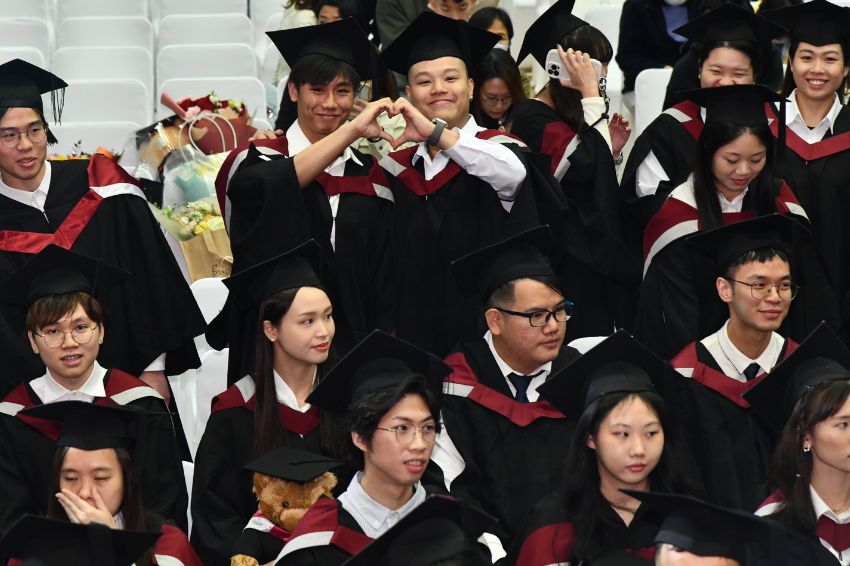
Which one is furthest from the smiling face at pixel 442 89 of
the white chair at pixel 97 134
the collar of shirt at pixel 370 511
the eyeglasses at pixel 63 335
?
the white chair at pixel 97 134

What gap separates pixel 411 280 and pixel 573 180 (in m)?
0.78

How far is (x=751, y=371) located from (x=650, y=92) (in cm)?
262

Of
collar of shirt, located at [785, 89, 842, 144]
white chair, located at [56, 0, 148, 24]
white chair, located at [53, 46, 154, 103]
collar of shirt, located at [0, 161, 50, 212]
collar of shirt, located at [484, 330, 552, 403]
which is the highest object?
white chair, located at [56, 0, 148, 24]

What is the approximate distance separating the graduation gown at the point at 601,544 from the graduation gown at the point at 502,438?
0.44 meters

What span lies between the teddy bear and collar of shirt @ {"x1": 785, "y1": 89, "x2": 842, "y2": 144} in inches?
101

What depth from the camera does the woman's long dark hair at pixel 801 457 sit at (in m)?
4.34

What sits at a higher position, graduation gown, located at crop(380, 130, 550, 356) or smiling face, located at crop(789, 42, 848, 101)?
smiling face, located at crop(789, 42, 848, 101)

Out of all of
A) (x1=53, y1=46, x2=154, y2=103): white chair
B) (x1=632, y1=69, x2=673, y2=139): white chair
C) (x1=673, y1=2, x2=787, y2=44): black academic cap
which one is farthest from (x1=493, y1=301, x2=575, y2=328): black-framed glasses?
(x1=53, y1=46, x2=154, y2=103): white chair

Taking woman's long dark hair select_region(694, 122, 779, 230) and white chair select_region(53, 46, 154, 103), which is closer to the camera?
woman's long dark hair select_region(694, 122, 779, 230)

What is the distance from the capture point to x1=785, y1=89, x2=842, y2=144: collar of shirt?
607 cm


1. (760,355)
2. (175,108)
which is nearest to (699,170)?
(760,355)

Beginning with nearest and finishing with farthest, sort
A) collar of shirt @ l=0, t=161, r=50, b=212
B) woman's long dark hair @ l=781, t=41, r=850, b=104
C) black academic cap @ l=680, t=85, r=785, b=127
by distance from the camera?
1. collar of shirt @ l=0, t=161, r=50, b=212
2. black academic cap @ l=680, t=85, r=785, b=127
3. woman's long dark hair @ l=781, t=41, r=850, b=104

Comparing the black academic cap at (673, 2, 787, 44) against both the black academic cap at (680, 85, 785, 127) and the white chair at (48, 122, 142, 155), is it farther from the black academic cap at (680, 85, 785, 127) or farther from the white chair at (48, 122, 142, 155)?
the white chair at (48, 122, 142, 155)

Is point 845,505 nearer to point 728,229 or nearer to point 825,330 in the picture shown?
point 825,330
